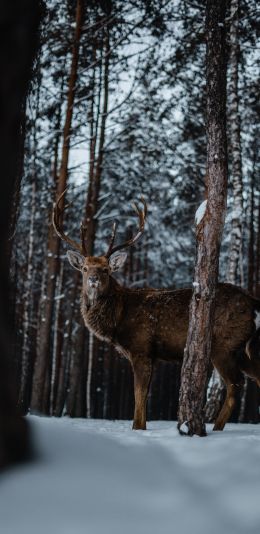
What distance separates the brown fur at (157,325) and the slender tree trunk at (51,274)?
499cm

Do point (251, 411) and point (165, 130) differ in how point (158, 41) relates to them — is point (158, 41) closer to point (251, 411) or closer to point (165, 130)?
point (165, 130)

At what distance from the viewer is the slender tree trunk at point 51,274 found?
42.1ft

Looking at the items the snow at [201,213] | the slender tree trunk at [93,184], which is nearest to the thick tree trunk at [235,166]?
the slender tree trunk at [93,184]

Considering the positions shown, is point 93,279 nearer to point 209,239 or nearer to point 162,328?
point 162,328

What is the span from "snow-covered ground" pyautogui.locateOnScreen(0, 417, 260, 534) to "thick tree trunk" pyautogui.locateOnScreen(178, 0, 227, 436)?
2243mm

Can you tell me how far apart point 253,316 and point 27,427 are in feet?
16.9

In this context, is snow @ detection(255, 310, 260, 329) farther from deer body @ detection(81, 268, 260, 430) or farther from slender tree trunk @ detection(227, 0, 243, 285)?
slender tree trunk @ detection(227, 0, 243, 285)

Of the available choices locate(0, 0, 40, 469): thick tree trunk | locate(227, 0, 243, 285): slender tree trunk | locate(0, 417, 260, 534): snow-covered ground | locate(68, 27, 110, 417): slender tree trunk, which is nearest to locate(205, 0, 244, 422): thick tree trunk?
locate(227, 0, 243, 285): slender tree trunk

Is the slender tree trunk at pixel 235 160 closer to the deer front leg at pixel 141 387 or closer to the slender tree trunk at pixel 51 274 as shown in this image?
the slender tree trunk at pixel 51 274

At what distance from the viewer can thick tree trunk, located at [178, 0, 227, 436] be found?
5293 mm

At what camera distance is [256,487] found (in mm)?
2602

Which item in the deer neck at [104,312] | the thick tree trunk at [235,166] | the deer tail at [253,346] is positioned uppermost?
the thick tree trunk at [235,166]

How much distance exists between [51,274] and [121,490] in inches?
442

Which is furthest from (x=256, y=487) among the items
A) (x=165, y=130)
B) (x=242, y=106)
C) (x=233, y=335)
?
(x=242, y=106)
